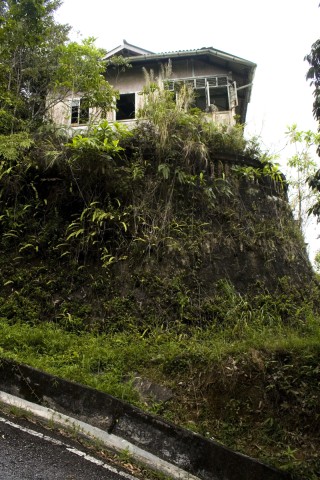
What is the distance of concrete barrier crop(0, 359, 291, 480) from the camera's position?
402 centimetres

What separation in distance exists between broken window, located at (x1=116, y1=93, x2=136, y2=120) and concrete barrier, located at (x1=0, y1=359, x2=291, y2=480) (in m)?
11.6

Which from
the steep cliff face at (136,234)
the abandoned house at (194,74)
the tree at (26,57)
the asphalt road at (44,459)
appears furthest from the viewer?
the abandoned house at (194,74)

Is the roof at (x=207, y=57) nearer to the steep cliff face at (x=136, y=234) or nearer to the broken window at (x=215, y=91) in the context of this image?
the broken window at (x=215, y=91)

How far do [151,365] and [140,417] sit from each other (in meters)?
1.29

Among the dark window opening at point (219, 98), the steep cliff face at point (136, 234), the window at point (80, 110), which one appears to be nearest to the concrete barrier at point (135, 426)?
the steep cliff face at point (136, 234)

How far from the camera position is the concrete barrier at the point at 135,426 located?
4.02 meters

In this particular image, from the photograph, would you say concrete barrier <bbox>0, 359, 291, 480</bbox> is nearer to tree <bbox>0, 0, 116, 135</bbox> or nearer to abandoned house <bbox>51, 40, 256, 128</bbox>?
tree <bbox>0, 0, 116, 135</bbox>

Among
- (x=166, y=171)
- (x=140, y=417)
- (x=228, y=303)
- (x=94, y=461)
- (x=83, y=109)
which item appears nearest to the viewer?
(x=94, y=461)

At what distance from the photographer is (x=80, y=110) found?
11.2m

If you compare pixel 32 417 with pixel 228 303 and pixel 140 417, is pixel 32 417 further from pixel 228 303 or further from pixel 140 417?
pixel 228 303

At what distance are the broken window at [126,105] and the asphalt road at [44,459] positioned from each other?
12.4 meters

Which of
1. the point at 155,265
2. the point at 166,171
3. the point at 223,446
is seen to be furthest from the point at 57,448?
the point at 166,171

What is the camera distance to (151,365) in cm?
571

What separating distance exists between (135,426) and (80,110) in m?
8.87
